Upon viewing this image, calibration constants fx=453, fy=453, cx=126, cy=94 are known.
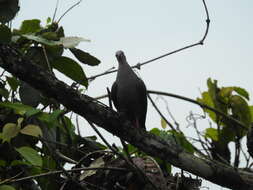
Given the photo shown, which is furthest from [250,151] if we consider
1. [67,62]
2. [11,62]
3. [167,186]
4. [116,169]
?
[11,62]

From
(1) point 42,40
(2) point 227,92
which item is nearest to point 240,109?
(2) point 227,92

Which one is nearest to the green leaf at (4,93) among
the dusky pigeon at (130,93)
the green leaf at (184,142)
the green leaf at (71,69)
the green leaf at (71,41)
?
the green leaf at (71,69)

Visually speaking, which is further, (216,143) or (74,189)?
(216,143)

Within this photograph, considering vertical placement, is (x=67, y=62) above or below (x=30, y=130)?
above

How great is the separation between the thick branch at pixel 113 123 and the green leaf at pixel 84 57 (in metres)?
0.70

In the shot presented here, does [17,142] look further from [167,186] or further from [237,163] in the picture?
[237,163]

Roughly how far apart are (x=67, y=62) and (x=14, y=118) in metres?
0.65

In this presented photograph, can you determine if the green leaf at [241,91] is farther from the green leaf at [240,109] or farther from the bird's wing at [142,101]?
the bird's wing at [142,101]

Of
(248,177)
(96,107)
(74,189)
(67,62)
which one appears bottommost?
(74,189)

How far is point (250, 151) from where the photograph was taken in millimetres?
3014

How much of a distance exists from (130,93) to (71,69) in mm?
1374

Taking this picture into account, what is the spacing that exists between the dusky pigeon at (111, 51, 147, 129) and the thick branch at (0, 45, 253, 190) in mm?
1522

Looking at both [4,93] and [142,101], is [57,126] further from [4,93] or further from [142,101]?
[142,101]

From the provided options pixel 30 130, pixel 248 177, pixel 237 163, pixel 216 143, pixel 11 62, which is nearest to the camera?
pixel 11 62
